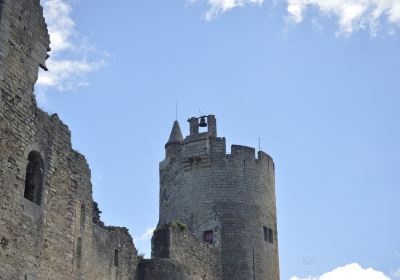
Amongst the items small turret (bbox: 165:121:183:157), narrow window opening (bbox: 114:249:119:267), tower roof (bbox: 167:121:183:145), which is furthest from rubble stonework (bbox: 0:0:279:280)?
tower roof (bbox: 167:121:183:145)

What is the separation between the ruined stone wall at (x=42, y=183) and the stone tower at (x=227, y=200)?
9.38 metres

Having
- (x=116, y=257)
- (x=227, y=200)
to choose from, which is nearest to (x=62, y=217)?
(x=116, y=257)

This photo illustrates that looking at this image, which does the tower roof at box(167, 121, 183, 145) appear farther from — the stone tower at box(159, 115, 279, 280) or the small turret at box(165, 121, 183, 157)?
the stone tower at box(159, 115, 279, 280)

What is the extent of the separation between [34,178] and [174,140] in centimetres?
1510

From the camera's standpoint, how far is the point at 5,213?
16500mm

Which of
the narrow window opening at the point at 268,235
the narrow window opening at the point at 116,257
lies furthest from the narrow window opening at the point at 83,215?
the narrow window opening at the point at 268,235

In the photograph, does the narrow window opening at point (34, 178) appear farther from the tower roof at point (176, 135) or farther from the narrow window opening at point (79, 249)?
the tower roof at point (176, 135)

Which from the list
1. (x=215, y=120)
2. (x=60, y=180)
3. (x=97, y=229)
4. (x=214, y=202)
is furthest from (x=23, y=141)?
(x=215, y=120)

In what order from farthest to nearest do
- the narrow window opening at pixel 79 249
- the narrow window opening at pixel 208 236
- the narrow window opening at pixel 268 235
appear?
the narrow window opening at pixel 268 235 → the narrow window opening at pixel 208 236 → the narrow window opening at pixel 79 249

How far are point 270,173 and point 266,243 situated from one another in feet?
11.1

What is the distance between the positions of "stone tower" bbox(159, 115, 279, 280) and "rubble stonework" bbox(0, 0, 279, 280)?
5 cm

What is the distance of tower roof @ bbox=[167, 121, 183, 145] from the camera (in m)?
32.9

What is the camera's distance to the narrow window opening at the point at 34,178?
58.9 feet

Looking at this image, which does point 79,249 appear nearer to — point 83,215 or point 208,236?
point 83,215
